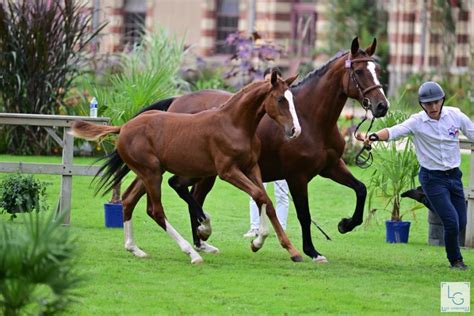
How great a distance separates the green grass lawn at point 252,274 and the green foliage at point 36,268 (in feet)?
1.13

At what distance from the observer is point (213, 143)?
12859 mm

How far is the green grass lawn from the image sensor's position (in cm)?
1059

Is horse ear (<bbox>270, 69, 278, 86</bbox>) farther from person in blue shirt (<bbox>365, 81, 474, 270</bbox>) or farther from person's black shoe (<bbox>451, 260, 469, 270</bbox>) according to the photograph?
person's black shoe (<bbox>451, 260, 469, 270</bbox>)

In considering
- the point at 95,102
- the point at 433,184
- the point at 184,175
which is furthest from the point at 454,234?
the point at 95,102

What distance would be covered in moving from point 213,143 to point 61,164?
9.99 ft

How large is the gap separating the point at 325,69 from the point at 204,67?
86.4ft

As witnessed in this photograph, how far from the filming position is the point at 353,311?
10.5 metres

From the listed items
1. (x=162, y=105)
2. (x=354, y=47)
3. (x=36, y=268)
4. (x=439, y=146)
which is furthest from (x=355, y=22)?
(x=36, y=268)

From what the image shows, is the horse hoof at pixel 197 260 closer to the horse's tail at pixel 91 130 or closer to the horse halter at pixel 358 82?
the horse's tail at pixel 91 130

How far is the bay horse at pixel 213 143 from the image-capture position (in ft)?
41.5

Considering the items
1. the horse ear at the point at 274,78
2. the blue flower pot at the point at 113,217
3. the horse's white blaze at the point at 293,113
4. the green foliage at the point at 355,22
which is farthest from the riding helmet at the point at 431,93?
the green foliage at the point at 355,22

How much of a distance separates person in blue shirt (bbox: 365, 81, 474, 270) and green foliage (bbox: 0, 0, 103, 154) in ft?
27.6

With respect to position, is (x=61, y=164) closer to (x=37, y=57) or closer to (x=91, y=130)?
(x=91, y=130)

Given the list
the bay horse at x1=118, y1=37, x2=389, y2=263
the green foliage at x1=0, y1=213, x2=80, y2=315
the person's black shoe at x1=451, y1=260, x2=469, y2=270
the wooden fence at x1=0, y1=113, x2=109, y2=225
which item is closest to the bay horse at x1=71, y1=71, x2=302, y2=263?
the bay horse at x1=118, y1=37, x2=389, y2=263
